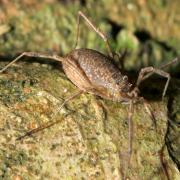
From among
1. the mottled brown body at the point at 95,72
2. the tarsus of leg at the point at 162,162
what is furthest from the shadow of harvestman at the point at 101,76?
the tarsus of leg at the point at 162,162

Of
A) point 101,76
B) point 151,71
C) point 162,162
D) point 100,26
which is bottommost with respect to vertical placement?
point 100,26

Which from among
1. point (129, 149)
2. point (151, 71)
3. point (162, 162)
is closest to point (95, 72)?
point (151, 71)

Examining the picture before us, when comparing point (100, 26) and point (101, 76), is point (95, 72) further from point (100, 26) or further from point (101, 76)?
point (100, 26)

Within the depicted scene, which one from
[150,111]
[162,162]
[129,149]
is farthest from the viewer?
[150,111]

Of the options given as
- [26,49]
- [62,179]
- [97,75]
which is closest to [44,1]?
[26,49]

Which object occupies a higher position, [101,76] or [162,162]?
[101,76]
